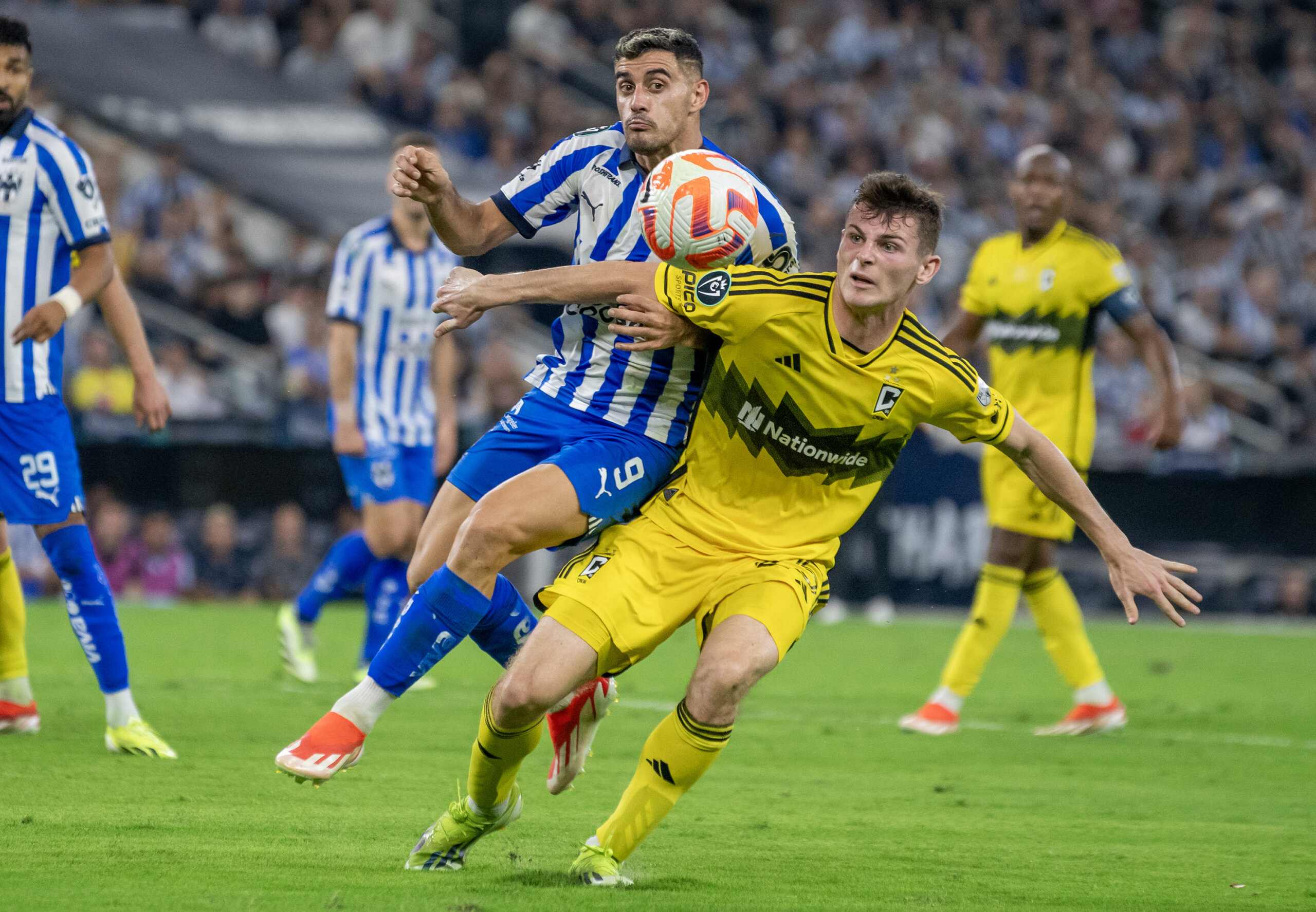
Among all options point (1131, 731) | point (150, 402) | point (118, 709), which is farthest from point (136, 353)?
point (1131, 731)

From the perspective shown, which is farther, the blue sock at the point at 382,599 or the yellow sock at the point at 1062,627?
the blue sock at the point at 382,599

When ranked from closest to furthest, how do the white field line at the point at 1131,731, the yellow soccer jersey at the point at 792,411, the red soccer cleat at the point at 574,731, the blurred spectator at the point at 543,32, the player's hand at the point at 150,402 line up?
the yellow soccer jersey at the point at 792,411 < the red soccer cleat at the point at 574,731 < the player's hand at the point at 150,402 < the white field line at the point at 1131,731 < the blurred spectator at the point at 543,32

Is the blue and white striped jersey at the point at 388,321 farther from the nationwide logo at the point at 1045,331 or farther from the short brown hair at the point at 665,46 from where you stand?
the short brown hair at the point at 665,46

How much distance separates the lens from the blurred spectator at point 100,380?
45.3ft

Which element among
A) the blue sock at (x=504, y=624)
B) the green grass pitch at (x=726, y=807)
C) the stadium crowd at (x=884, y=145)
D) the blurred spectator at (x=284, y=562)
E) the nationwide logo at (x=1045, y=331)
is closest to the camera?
the green grass pitch at (x=726, y=807)

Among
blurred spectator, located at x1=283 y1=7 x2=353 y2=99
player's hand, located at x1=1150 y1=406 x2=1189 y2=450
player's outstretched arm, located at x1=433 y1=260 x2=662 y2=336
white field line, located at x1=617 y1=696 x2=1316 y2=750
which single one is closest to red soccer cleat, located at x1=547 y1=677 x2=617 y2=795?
player's outstretched arm, located at x1=433 y1=260 x2=662 y2=336

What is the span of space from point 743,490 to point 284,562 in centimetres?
982

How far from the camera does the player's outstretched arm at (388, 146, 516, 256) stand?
4859 millimetres

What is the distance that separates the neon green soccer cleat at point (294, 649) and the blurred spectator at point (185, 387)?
5.59m

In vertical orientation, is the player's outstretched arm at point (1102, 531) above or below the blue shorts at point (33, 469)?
above

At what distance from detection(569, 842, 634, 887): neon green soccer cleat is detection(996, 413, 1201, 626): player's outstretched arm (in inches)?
62.4

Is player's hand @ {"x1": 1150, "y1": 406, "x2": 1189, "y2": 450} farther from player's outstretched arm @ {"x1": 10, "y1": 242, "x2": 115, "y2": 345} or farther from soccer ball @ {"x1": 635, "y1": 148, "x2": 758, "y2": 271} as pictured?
player's outstretched arm @ {"x1": 10, "y1": 242, "x2": 115, "y2": 345}

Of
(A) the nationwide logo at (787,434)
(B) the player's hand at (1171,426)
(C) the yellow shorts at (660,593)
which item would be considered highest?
(A) the nationwide logo at (787,434)

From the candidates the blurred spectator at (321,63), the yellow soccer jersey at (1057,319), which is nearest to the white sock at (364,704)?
the yellow soccer jersey at (1057,319)
